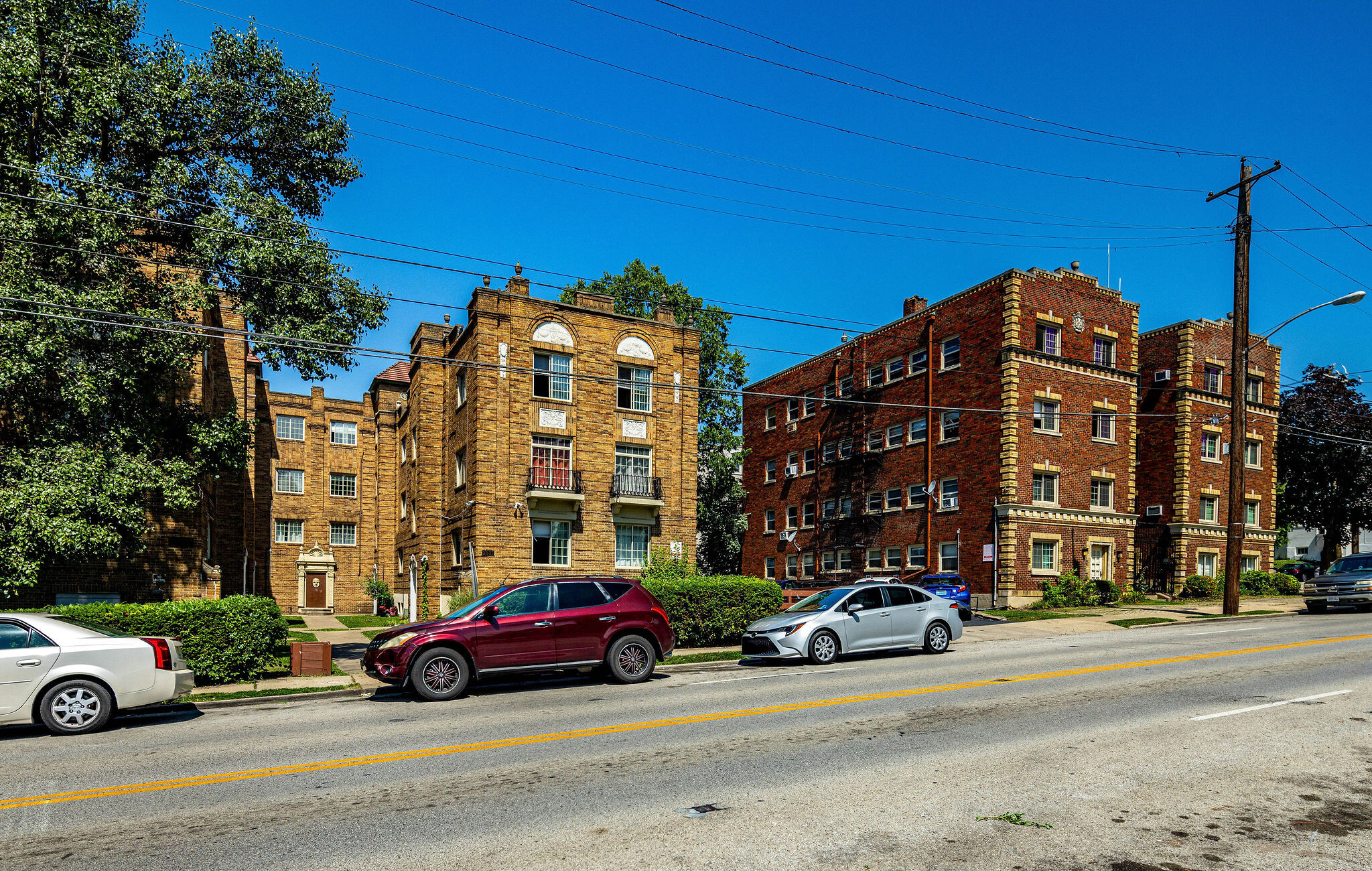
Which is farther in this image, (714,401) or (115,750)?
(714,401)

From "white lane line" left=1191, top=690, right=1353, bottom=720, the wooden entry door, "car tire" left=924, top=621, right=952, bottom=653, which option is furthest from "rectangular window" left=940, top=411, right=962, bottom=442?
the wooden entry door

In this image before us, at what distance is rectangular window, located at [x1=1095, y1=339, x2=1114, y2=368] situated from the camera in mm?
37969

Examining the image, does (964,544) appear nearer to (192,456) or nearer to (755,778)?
(192,456)

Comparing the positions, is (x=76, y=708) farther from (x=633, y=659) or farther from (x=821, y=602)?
(x=821, y=602)

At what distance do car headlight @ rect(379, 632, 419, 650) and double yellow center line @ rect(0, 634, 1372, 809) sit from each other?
13.6ft

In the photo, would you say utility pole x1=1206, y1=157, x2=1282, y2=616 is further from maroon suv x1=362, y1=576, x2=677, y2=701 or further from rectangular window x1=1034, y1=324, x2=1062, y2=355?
maroon suv x1=362, y1=576, x2=677, y2=701

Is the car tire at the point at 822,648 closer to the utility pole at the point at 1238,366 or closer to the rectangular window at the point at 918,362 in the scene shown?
the utility pole at the point at 1238,366

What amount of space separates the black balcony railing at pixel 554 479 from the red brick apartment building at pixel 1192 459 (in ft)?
85.1

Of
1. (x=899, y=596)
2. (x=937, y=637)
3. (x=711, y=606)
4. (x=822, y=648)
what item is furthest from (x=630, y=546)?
(x=822, y=648)

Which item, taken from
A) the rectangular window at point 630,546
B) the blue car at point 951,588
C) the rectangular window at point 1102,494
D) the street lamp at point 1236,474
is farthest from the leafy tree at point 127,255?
the rectangular window at point 1102,494

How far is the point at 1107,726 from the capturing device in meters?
9.45

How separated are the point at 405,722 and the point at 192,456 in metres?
11.7

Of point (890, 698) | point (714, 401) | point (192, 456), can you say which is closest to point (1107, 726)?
point (890, 698)

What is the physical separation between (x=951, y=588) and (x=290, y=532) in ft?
110
